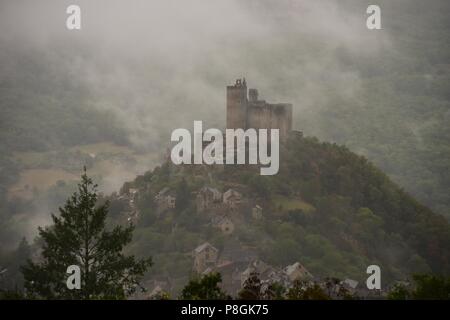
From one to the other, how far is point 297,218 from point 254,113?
798 cm

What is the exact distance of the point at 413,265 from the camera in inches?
2623

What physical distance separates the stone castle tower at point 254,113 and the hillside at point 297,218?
2819 millimetres

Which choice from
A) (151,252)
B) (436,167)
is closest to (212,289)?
(151,252)

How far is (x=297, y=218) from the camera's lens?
215 feet

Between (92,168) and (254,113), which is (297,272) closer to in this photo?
(254,113)

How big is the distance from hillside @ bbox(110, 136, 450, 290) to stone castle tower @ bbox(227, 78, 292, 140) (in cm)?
282

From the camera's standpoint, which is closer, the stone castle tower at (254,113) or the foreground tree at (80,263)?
the foreground tree at (80,263)

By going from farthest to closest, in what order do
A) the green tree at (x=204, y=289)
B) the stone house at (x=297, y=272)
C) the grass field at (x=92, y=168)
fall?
the grass field at (x=92, y=168)
the stone house at (x=297, y=272)
the green tree at (x=204, y=289)

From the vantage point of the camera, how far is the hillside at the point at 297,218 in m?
62.8

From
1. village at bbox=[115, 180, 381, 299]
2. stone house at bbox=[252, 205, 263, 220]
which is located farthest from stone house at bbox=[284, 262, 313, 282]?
stone house at bbox=[252, 205, 263, 220]

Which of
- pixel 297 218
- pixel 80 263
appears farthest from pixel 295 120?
pixel 80 263

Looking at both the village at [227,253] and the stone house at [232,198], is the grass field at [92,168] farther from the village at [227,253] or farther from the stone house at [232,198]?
the stone house at [232,198]

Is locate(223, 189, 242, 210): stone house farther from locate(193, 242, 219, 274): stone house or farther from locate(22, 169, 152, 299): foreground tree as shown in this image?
locate(22, 169, 152, 299): foreground tree

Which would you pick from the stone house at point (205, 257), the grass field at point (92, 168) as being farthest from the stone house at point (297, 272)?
the grass field at point (92, 168)
